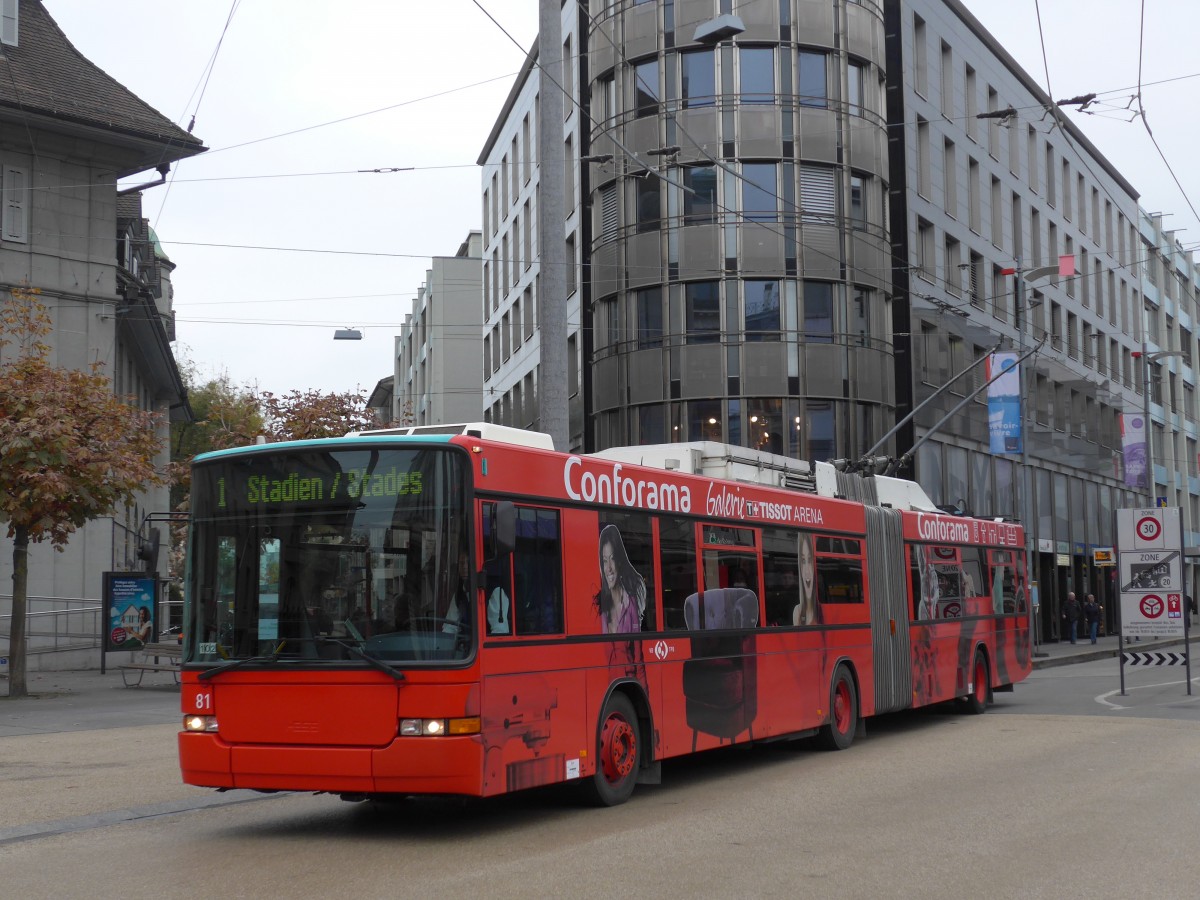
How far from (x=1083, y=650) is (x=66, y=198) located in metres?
29.7

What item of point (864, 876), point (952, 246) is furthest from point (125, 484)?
point (952, 246)

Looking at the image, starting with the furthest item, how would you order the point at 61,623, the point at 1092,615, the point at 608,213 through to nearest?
the point at 1092,615 < the point at 608,213 < the point at 61,623

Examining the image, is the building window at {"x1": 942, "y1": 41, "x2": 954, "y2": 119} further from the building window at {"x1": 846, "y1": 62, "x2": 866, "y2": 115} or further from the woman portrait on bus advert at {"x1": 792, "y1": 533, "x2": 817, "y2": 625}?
the woman portrait on bus advert at {"x1": 792, "y1": 533, "x2": 817, "y2": 625}

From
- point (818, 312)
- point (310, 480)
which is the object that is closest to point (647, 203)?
point (818, 312)

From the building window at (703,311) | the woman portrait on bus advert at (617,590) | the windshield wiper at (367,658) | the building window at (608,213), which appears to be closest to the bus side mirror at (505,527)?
the windshield wiper at (367,658)

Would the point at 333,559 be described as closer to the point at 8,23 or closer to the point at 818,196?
the point at 8,23

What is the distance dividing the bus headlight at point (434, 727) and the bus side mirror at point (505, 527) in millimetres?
1120

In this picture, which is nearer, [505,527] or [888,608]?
[505,527]

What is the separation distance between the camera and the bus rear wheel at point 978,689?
64.6ft

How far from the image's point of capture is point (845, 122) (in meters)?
38.6

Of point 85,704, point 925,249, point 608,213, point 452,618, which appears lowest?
point 85,704

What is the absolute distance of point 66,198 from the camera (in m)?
31.2

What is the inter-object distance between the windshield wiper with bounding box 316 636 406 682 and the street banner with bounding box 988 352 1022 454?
103ft

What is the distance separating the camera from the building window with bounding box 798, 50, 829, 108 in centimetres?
3822
